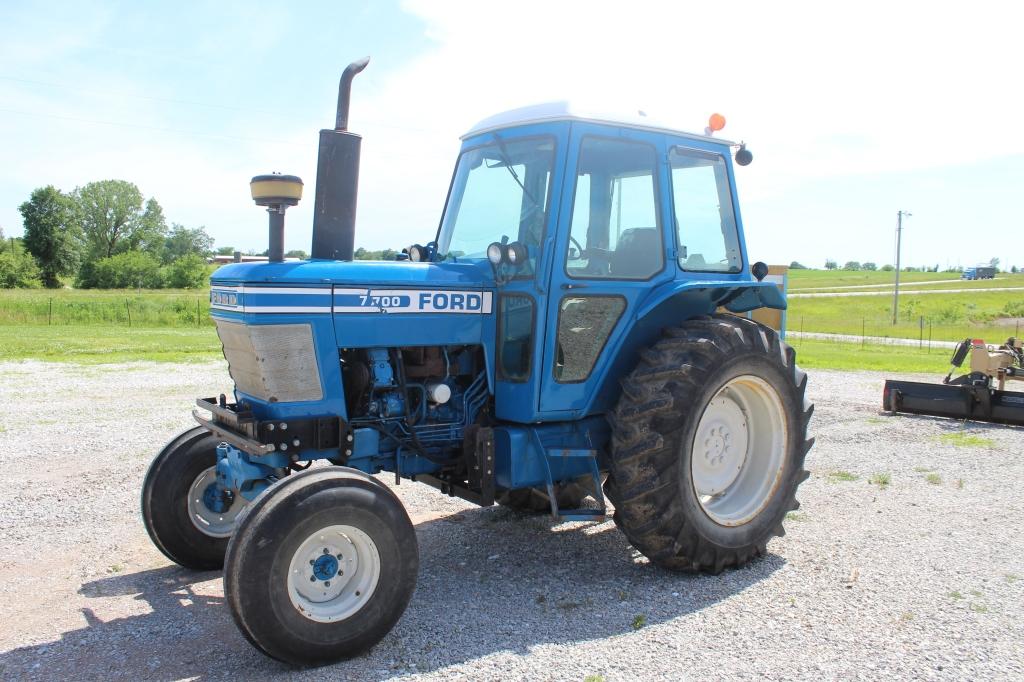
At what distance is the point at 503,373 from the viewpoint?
4.83 meters

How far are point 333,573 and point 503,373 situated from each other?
5.03ft

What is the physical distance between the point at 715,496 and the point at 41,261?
77041mm

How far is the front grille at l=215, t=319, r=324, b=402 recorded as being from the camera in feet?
13.6

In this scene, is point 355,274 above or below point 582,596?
above

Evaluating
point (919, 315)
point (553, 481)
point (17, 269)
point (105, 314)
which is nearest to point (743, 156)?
point (553, 481)

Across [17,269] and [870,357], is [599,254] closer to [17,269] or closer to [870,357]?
[870,357]

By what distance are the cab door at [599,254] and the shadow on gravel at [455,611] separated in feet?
3.36

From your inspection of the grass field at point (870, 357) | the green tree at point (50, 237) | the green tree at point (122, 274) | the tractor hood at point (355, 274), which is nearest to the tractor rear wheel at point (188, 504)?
the tractor hood at point (355, 274)

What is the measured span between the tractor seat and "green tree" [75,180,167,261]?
81.3m

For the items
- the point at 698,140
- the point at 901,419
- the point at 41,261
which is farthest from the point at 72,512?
the point at 41,261

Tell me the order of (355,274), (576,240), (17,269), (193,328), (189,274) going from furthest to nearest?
(17,269)
(189,274)
(193,328)
(576,240)
(355,274)

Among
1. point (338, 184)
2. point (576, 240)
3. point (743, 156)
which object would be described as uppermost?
point (743, 156)

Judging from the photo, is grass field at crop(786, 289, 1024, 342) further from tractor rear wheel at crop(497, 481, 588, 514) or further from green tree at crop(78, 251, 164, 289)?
green tree at crop(78, 251, 164, 289)

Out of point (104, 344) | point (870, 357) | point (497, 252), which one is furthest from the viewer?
point (870, 357)
